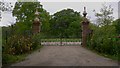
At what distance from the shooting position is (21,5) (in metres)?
41.6

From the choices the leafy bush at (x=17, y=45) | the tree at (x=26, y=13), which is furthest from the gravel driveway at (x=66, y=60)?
the tree at (x=26, y=13)

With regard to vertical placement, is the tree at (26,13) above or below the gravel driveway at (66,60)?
above

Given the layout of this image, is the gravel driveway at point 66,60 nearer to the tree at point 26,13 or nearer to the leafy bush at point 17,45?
the leafy bush at point 17,45

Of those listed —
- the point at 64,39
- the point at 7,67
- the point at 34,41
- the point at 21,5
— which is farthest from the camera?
the point at 21,5

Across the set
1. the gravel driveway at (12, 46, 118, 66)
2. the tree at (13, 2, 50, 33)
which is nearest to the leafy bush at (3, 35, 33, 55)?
the gravel driveway at (12, 46, 118, 66)

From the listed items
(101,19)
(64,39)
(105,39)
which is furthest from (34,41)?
(101,19)

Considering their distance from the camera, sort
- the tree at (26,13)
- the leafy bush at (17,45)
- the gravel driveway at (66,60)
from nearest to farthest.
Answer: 1. the gravel driveway at (66,60)
2. the leafy bush at (17,45)
3. the tree at (26,13)

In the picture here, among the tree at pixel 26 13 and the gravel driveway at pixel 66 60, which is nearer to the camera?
the gravel driveway at pixel 66 60

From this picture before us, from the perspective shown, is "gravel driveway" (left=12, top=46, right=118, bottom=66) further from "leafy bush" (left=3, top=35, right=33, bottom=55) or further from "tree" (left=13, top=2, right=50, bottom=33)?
"tree" (left=13, top=2, right=50, bottom=33)

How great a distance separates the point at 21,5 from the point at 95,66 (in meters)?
33.7

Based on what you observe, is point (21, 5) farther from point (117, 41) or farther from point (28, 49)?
point (117, 41)

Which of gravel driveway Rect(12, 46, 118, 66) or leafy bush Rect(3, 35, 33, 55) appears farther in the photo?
leafy bush Rect(3, 35, 33, 55)

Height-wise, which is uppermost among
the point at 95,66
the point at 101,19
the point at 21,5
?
the point at 21,5

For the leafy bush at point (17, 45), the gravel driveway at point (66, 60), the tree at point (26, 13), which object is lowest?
the gravel driveway at point (66, 60)
